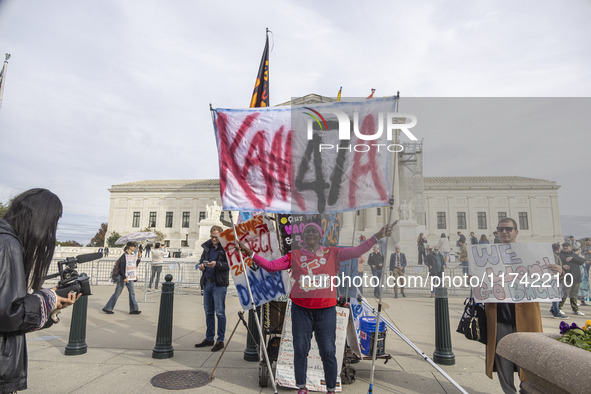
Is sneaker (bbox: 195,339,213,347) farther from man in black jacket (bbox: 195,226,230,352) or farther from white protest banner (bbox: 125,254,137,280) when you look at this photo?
white protest banner (bbox: 125,254,137,280)

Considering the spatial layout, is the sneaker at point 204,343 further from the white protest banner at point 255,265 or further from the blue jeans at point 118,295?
the blue jeans at point 118,295

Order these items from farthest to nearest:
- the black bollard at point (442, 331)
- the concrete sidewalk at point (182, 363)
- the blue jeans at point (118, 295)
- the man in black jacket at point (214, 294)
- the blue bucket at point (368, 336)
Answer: the blue jeans at point (118, 295)
the man in black jacket at point (214, 294)
the black bollard at point (442, 331)
the blue bucket at point (368, 336)
the concrete sidewalk at point (182, 363)

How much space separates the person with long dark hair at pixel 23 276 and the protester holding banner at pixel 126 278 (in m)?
7.40

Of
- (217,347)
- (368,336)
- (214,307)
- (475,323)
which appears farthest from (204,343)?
(475,323)

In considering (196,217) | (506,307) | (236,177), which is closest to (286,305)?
(236,177)

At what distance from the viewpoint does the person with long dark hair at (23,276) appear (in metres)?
1.97

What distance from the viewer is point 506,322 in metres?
4.08

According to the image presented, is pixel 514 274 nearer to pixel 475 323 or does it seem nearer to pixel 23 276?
pixel 475 323

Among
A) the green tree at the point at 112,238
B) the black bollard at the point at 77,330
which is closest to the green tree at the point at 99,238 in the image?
the green tree at the point at 112,238

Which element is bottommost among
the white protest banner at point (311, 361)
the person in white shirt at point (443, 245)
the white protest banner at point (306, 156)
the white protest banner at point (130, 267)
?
the white protest banner at point (311, 361)

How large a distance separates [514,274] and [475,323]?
0.71m

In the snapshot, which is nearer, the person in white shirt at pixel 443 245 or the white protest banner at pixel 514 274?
the white protest banner at pixel 514 274

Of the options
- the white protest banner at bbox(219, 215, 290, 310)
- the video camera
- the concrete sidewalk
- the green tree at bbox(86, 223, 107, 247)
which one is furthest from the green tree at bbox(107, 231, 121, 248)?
the video camera

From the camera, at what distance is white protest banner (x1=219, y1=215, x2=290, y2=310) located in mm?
4906
